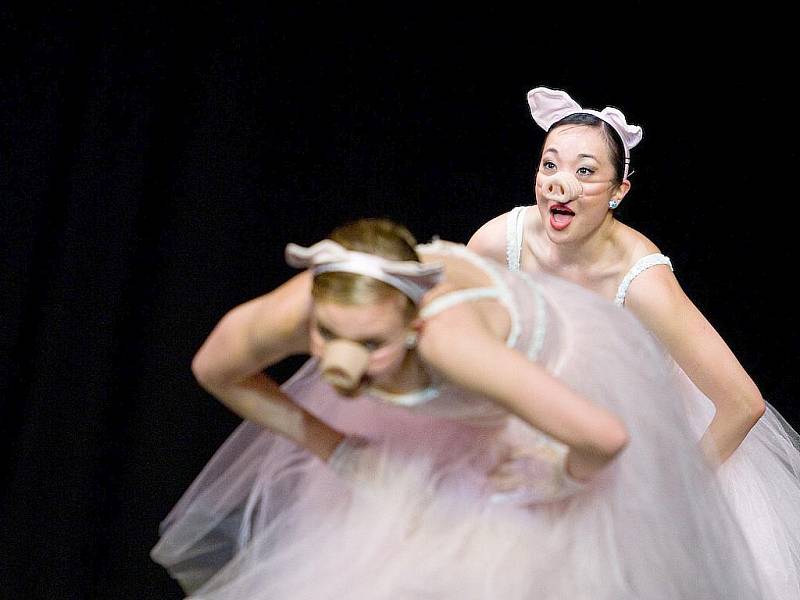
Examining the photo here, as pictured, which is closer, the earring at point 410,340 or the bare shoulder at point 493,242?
the earring at point 410,340

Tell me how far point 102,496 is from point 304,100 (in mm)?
955

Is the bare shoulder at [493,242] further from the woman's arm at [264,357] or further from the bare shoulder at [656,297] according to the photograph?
the woman's arm at [264,357]

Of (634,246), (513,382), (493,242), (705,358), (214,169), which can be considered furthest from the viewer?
(214,169)

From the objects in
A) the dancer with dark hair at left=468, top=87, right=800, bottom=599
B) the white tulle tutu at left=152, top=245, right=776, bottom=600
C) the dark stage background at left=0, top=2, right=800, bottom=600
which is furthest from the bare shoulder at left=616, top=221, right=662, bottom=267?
the dark stage background at left=0, top=2, right=800, bottom=600

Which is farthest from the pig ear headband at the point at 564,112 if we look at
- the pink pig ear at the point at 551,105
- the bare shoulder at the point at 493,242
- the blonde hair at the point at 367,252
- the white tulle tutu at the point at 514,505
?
the blonde hair at the point at 367,252

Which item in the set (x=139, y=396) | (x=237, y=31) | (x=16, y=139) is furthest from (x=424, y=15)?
(x=139, y=396)

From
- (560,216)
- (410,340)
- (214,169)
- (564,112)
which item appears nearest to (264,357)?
(410,340)

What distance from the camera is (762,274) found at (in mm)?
2555

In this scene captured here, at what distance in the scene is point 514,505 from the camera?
4.61 feet

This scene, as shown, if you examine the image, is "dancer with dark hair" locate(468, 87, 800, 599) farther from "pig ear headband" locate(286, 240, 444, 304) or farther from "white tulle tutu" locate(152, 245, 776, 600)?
Result: "pig ear headband" locate(286, 240, 444, 304)

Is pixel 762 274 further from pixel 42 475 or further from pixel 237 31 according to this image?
pixel 42 475

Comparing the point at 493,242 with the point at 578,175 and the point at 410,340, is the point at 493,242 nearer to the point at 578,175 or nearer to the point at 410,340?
the point at 578,175

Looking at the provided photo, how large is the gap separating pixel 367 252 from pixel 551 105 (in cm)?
81

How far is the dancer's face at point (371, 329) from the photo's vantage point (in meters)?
1.14
